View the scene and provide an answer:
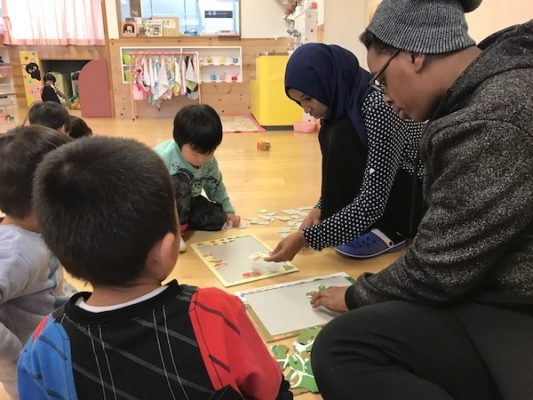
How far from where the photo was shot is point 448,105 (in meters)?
0.81

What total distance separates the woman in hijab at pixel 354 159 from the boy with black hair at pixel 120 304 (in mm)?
807

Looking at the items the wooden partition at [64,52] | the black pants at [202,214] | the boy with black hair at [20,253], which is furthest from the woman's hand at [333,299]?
the wooden partition at [64,52]

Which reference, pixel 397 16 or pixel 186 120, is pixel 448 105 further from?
pixel 186 120

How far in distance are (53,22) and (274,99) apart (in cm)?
309

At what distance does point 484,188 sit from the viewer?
26.9 inches

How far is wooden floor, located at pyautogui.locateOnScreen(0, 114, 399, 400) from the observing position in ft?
4.94

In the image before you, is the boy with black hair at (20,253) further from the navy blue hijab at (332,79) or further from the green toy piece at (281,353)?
the navy blue hijab at (332,79)

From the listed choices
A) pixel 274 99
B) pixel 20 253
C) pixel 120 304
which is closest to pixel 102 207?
pixel 120 304

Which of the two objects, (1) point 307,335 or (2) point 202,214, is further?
(2) point 202,214

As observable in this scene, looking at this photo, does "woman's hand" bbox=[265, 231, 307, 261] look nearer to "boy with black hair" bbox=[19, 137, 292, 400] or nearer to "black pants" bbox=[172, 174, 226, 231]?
"black pants" bbox=[172, 174, 226, 231]

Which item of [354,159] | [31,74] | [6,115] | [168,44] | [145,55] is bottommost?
[6,115]

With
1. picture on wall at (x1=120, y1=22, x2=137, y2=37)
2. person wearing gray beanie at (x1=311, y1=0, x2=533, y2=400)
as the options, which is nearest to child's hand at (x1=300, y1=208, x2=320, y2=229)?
person wearing gray beanie at (x1=311, y1=0, x2=533, y2=400)

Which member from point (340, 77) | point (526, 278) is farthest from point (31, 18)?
point (526, 278)

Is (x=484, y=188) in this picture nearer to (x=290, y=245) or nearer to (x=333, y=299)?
(x=333, y=299)
